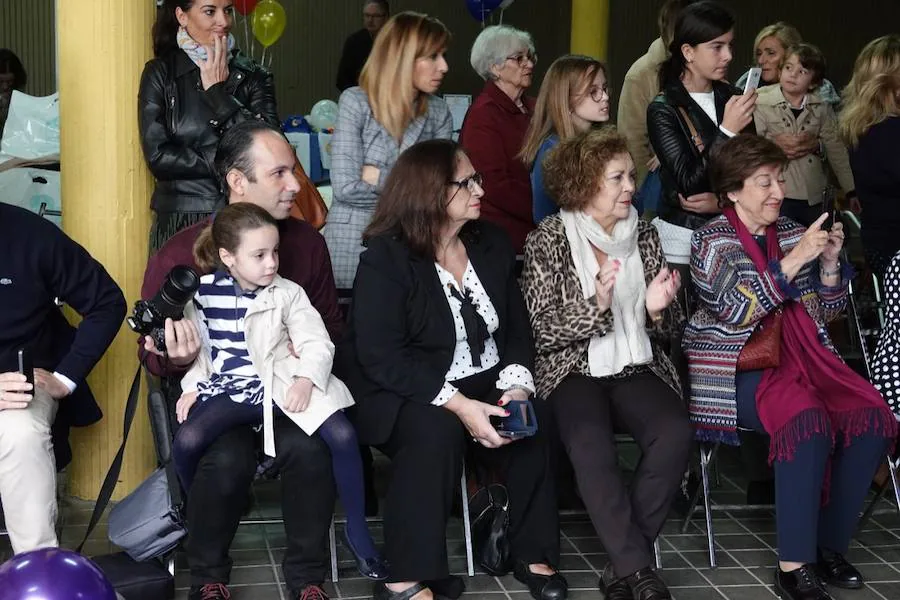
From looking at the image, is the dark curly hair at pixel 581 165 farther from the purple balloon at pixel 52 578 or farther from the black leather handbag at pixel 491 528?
the purple balloon at pixel 52 578

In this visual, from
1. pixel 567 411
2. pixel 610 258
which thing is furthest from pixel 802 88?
pixel 567 411

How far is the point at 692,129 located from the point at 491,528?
1.63m

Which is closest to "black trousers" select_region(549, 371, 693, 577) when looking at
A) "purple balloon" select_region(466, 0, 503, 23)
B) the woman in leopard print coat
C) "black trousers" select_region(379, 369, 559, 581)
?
the woman in leopard print coat

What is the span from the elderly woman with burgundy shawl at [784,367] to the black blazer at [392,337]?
36.3 inches

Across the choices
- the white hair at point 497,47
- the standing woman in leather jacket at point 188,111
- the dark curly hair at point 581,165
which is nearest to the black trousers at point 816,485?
the dark curly hair at point 581,165

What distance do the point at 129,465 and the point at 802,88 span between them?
11.1ft

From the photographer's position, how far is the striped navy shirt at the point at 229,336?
3.66 metres

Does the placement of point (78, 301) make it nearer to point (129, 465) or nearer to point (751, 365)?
point (129, 465)

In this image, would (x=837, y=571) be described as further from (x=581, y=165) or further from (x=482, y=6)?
(x=482, y=6)

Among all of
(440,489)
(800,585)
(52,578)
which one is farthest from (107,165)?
(800,585)

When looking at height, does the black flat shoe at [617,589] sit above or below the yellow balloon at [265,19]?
below

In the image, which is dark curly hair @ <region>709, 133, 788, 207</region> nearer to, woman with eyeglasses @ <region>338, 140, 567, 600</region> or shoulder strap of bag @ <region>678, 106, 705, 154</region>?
shoulder strap of bag @ <region>678, 106, 705, 154</region>

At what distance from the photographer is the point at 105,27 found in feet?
14.7

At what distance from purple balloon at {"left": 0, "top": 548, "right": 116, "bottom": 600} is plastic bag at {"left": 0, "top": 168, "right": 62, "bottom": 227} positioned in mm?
3981
